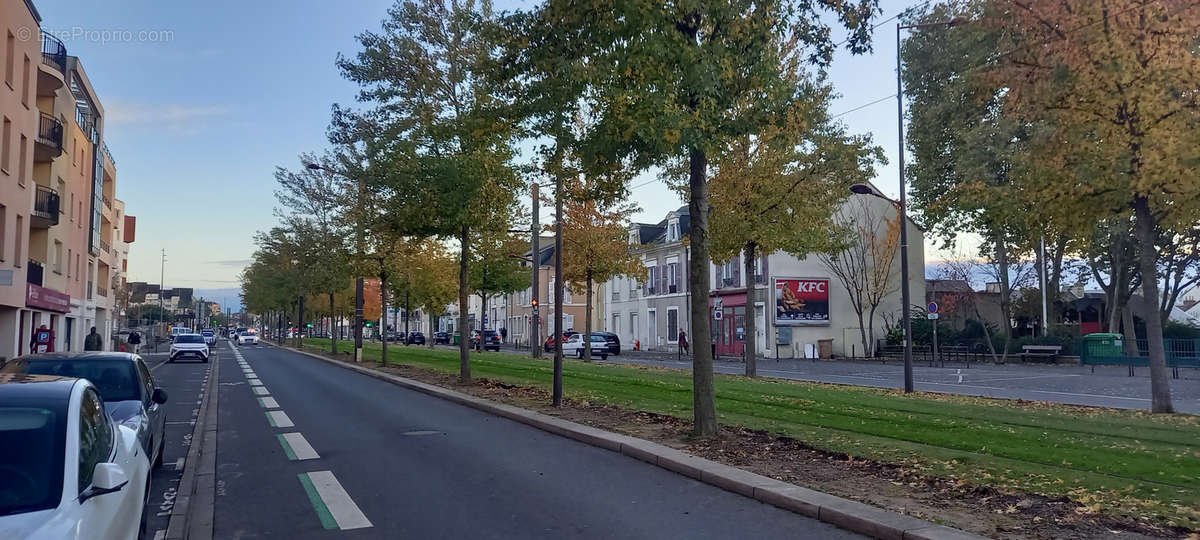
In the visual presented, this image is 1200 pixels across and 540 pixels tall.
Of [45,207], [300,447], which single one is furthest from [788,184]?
[45,207]

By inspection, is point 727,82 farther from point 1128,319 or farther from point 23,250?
point 1128,319

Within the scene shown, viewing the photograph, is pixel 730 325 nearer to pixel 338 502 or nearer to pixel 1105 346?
pixel 1105 346

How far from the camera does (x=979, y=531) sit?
19.9 feet

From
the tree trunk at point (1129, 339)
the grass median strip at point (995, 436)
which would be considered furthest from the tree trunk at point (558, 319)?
the tree trunk at point (1129, 339)

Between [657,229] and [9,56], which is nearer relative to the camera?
[9,56]

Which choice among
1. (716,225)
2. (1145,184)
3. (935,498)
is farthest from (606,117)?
(716,225)

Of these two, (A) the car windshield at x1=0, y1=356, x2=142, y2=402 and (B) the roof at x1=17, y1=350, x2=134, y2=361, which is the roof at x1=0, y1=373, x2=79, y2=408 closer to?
(A) the car windshield at x1=0, y1=356, x2=142, y2=402

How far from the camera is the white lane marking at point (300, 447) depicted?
1034cm

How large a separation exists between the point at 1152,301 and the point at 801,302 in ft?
110

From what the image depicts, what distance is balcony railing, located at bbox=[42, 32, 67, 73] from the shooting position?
3306 cm

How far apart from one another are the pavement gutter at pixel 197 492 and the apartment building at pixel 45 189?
1476cm

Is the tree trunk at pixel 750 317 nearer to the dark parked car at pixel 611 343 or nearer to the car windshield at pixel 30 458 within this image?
the car windshield at pixel 30 458

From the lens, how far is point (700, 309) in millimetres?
10898

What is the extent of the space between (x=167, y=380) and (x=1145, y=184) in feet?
87.3
